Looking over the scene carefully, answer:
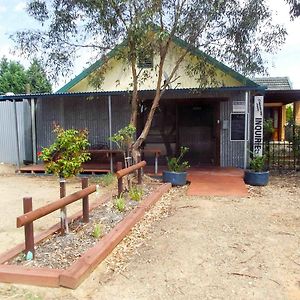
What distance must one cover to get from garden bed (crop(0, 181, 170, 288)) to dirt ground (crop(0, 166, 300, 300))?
110 mm

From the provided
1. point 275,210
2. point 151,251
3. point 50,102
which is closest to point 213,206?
point 275,210

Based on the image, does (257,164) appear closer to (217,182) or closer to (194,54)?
(217,182)

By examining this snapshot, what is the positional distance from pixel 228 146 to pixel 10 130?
7315mm

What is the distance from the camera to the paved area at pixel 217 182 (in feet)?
27.2

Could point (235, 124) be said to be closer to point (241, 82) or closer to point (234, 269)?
point (241, 82)

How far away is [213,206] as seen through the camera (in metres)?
7.21

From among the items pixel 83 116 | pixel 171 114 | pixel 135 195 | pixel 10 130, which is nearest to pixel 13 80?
pixel 10 130

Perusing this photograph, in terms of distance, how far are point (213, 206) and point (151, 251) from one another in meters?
2.71

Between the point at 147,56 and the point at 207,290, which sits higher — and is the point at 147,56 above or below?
above

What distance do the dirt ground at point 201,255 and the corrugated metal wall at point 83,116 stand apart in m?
5.32

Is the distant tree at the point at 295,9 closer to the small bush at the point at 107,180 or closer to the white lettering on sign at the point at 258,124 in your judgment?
the white lettering on sign at the point at 258,124

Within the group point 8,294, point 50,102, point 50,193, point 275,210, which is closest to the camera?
point 8,294

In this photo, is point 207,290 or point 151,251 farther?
point 151,251

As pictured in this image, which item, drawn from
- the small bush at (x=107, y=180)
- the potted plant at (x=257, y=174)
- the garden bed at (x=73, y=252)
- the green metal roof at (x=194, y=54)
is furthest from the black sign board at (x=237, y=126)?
the garden bed at (x=73, y=252)
